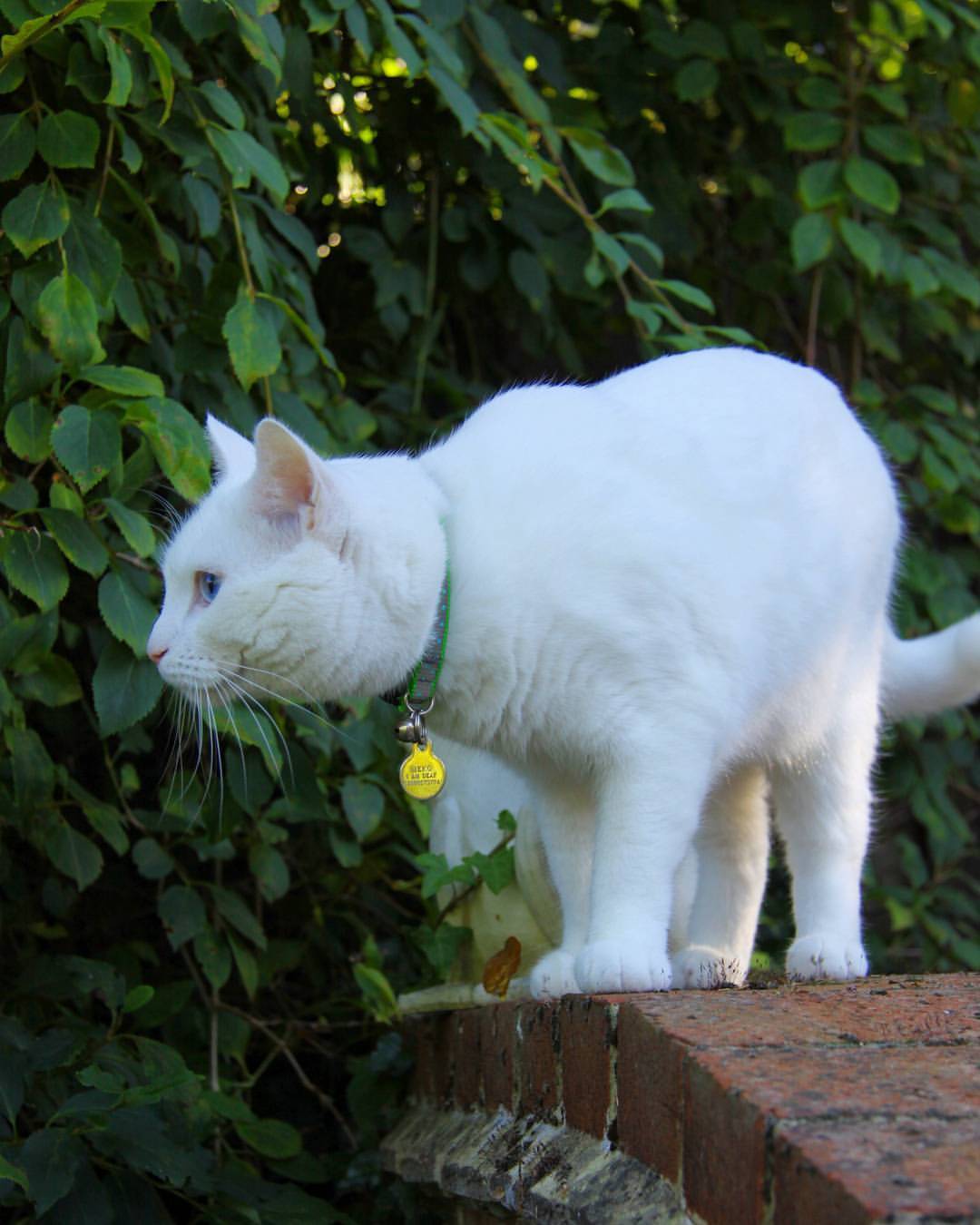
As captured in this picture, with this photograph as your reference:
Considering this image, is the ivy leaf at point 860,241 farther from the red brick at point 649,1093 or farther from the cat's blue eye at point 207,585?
the red brick at point 649,1093

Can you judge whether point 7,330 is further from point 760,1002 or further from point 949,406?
point 949,406

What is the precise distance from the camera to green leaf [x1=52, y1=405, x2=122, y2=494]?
188 cm

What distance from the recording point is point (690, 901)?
Answer: 7.41 ft

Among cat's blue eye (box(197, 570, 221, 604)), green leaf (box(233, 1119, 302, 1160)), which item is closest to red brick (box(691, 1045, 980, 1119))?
cat's blue eye (box(197, 570, 221, 604))

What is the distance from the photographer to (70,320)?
191 cm

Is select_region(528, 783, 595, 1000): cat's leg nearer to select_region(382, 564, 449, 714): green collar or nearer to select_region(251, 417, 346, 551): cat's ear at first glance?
select_region(382, 564, 449, 714): green collar

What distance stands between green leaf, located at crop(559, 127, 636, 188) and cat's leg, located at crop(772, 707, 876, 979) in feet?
3.64

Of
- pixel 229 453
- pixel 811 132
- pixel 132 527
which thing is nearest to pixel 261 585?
pixel 132 527

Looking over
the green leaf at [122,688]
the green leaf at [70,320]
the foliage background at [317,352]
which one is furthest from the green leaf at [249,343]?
the green leaf at [122,688]

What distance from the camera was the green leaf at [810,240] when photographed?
2.99m

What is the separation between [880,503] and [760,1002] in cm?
97

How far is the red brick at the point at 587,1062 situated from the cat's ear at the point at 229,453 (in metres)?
0.91

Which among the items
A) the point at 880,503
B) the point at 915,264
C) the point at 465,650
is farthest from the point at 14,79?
the point at 915,264

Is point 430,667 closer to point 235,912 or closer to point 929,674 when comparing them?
point 235,912
